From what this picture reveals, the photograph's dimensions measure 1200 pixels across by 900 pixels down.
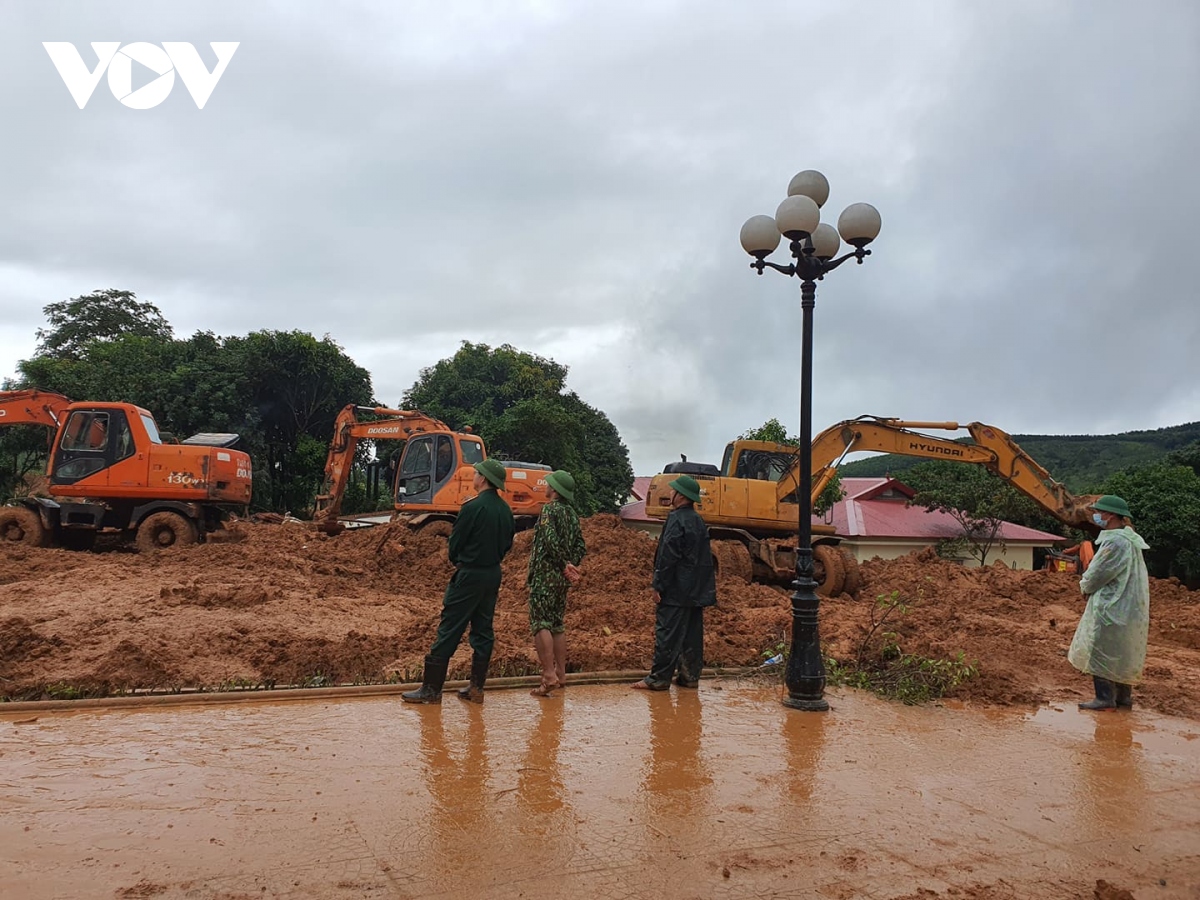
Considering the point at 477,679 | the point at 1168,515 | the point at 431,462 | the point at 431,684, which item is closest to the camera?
the point at 431,684

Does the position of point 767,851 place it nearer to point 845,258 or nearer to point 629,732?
point 629,732

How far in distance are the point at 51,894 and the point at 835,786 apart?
3.80 metres

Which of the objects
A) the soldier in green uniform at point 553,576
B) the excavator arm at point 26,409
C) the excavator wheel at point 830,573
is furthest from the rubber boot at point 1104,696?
the excavator arm at point 26,409

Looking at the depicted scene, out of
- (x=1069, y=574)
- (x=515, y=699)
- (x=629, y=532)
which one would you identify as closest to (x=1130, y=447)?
(x=1069, y=574)

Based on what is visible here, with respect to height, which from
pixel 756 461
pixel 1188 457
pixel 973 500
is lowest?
pixel 973 500

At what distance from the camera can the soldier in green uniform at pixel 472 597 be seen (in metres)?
6.14

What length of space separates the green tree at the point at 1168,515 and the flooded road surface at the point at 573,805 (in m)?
28.6

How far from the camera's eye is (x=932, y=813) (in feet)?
14.3

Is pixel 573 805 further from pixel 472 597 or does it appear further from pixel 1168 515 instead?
pixel 1168 515

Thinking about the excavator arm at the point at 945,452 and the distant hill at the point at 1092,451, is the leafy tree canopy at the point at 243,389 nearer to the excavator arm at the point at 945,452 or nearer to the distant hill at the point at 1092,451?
the excavator arm at the point at 945,452

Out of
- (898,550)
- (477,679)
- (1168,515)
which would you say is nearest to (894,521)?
(898,550)

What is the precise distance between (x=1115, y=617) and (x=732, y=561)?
8.63m

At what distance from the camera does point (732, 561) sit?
602 inches

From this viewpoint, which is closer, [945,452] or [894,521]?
[945,452]
